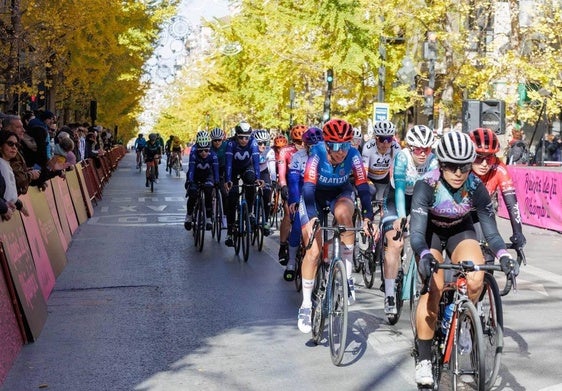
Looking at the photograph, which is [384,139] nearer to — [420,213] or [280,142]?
[420,213]

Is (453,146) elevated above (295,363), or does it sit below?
above

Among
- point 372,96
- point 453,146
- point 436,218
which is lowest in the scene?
point 372,96

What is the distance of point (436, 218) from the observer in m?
6.70

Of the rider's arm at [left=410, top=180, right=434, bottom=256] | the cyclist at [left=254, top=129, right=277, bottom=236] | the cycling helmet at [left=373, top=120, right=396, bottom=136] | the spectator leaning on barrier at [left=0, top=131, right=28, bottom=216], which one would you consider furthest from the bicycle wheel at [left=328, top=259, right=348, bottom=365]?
the cyclist at [left=254, top=129, right=277, bottom=236]

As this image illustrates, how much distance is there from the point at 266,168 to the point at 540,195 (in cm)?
677

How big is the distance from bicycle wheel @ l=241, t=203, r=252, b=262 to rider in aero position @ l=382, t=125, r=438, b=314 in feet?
14.8

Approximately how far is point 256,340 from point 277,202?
34.4 feet

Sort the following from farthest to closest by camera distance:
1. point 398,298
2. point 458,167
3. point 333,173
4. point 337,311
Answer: point 398,298 < point 333,173 < point 337,311 < point 458,167

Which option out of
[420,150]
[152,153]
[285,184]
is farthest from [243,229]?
[152,153]

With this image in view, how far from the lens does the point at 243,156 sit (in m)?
14.9

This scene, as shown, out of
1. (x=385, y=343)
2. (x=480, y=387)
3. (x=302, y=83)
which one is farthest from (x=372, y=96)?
(x=480, y=387)

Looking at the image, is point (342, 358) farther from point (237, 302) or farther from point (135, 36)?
point (135, 36)

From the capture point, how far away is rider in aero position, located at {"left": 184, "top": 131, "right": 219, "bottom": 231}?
611 inches

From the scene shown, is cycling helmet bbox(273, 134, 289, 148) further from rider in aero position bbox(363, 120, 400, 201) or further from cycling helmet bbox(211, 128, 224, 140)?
rider in aero position bbox(363, 120, 400, 201)
